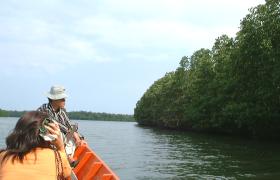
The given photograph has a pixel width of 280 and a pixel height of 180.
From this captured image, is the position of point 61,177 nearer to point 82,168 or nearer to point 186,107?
point 82,168

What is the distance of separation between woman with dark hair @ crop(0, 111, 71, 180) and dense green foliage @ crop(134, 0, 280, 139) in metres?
36.3

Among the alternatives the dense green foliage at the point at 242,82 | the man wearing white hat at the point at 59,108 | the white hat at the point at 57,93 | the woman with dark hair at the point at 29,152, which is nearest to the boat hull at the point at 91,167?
the man wearing white hat at the point at 59,108

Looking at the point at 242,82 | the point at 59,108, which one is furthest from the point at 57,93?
the point at 242,82

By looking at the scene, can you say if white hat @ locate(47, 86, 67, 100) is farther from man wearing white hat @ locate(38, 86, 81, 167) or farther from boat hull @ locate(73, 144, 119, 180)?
boat hull @ locate(73, 144, 119, 180)

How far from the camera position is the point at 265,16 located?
134ft

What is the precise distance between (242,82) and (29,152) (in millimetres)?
42892

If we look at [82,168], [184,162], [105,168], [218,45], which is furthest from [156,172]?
[218,45]

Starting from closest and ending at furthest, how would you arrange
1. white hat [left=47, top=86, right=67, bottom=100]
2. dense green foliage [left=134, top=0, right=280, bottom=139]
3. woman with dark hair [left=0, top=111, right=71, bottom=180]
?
woman with dark hair [left=0, top=111, right=71, bottom=180], white hat [left=47, top=86, right=67, bottom=100], dense green foliage [left=134, top=0, right=280, bottom=139]

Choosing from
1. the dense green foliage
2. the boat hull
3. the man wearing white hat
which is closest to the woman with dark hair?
the boat hull

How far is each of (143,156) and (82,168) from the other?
63.7 feet

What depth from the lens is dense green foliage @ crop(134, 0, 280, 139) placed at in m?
40.5

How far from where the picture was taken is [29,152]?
405cm

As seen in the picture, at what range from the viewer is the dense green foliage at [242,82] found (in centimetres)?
4047

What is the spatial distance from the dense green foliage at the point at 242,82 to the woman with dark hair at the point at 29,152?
→ 1430 inches
